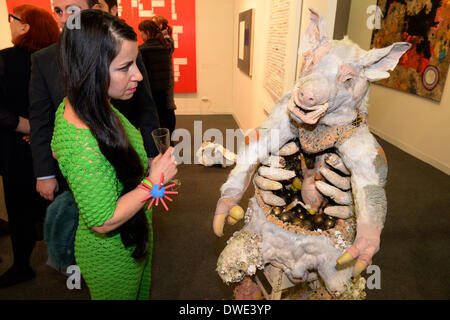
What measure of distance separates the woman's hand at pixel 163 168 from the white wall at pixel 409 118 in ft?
13.1

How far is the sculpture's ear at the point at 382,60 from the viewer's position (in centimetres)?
91

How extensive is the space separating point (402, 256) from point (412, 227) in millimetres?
495

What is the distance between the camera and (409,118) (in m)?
4.48

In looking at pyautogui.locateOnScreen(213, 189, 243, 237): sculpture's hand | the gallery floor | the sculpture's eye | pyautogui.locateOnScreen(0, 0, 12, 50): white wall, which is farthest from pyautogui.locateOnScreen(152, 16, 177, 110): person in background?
pyautogui.locateOnScreen(0, 0, 12, 50): white wall

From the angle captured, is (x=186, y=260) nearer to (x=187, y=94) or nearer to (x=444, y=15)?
(x=444, y=15)

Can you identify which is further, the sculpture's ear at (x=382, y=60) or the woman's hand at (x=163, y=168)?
the woman's hand at (x=163, y=168)

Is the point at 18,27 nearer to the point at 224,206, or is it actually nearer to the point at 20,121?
the point at 20,121

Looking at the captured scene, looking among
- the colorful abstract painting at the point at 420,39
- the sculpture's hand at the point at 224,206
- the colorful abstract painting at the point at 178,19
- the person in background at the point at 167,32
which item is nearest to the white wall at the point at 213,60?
the colorful abstract painting at the point at 178,19

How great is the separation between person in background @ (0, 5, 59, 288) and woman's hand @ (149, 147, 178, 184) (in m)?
1.13

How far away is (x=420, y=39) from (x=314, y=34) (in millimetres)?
4030

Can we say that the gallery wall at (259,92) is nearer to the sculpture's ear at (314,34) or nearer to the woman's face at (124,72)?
the sculpture's ear at (314,34)

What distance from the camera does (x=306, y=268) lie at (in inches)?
43.2

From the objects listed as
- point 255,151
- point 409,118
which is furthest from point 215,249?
point 409,118
